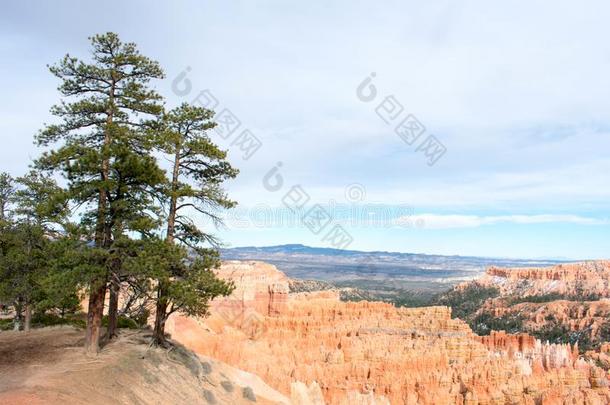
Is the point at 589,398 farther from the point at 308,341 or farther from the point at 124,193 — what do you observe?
the point at 124,193

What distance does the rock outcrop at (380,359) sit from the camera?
3953cm

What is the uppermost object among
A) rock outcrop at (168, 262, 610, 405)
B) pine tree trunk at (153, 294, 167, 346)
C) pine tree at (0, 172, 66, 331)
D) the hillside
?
pine tree at (0, 172, 66, 331)

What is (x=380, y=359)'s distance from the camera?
44.9 m

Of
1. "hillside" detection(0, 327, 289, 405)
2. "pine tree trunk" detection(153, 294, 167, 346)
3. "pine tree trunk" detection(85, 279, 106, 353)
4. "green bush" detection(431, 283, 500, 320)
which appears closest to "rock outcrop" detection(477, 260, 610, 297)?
"green bush" detection(431, 283, 500, 320)

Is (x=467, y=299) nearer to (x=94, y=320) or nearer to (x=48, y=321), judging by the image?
(x=48, y=321)

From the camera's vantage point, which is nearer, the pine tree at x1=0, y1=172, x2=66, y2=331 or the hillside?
the hillside

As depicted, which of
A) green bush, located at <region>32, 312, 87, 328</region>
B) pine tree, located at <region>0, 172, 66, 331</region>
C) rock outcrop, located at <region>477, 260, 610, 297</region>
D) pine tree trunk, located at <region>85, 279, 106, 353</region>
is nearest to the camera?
pine tree trunk, located at <region>85, 279, 106, 353</region>

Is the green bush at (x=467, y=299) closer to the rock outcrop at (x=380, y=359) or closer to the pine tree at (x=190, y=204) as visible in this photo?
the rock outcrop at (x=380, y=359)

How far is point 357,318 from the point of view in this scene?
6638 cm

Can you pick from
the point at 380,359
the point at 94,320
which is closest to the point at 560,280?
the point at 380,359

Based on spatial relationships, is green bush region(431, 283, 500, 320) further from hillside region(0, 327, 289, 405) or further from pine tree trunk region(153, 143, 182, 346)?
pine tree trunk region(153, 143, 182, 346)

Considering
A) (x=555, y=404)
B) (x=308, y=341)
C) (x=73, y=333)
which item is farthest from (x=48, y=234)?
(x=555, y=404)

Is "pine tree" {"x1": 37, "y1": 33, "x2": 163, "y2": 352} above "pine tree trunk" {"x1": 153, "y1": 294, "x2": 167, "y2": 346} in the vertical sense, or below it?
above

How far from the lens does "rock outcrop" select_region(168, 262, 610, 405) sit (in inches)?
1556
